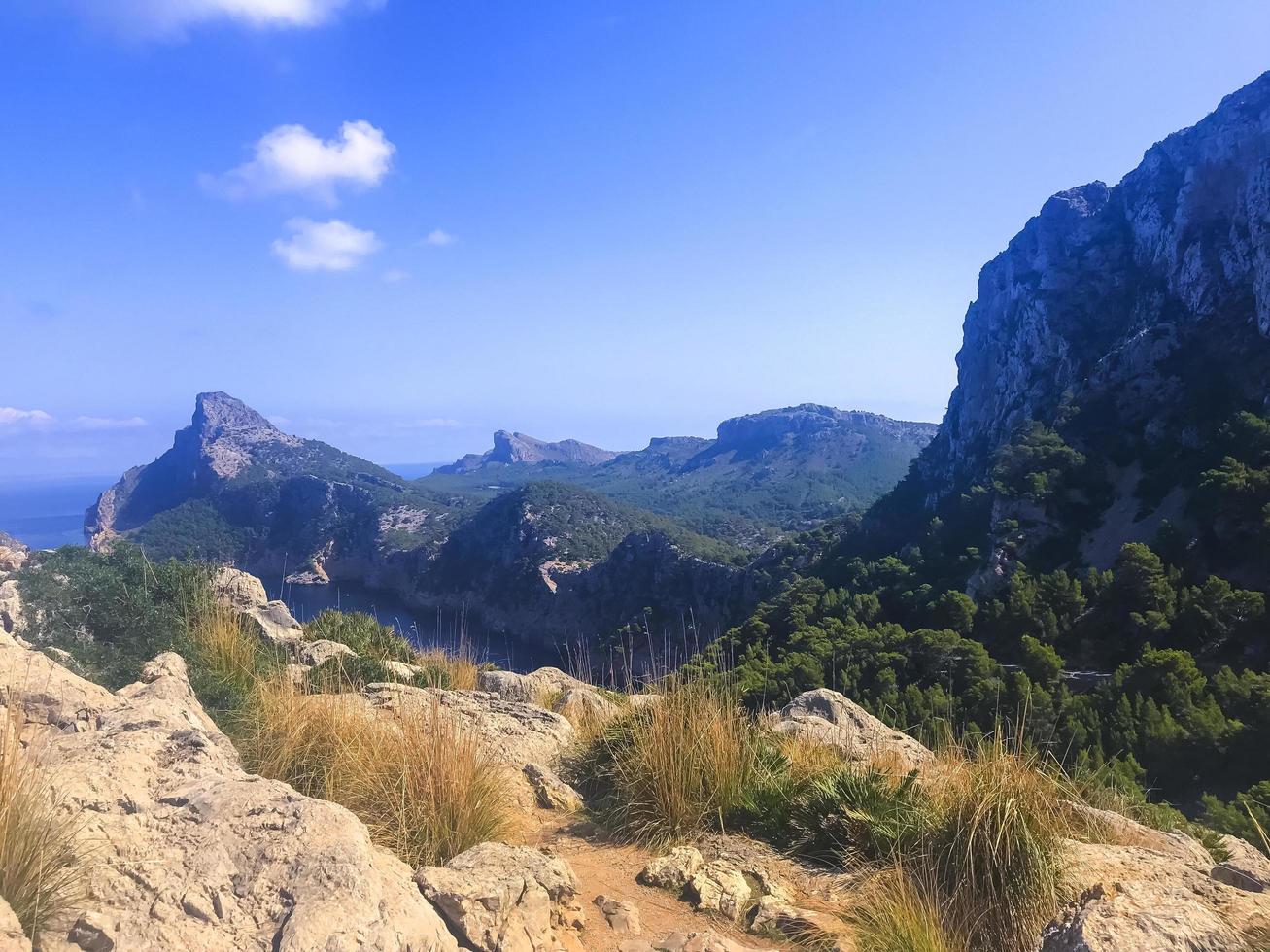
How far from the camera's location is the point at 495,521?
77.4 m

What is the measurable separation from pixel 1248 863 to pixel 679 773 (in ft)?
A: 10.1

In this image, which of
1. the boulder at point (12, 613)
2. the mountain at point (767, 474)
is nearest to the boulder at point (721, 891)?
the boulder at point (12, 613)

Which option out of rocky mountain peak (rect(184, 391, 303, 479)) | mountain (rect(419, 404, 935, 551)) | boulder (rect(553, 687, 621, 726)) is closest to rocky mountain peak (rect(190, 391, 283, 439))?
rocky mountain peak (rect(184, 391, 303, 479))

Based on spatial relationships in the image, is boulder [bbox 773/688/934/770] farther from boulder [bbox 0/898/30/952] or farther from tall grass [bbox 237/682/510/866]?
boulder [bbox 0/898/30/952]

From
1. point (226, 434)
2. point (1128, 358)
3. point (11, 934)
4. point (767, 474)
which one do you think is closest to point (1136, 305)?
point (1128, 358)

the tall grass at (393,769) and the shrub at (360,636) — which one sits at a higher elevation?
the tall grass at (393,769)

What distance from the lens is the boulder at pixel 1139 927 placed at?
232 centimetres

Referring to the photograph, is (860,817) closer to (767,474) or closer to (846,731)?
(846,731)

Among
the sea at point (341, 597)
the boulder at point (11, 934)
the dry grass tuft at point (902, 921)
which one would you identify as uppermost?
the boulder at point (11, 934)

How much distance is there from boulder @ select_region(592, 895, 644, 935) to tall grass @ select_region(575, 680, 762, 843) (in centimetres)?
80

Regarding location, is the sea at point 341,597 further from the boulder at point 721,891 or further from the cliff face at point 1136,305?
the cliff face at point 1136,305

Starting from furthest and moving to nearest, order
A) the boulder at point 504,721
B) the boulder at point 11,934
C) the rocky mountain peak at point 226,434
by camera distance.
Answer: the rocky mountain peak at point 226,434
the boulder at point 504,721
the boulder at point 11,934

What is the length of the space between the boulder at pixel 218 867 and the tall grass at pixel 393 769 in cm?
66

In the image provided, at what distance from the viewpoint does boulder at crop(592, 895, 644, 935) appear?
124 inches
